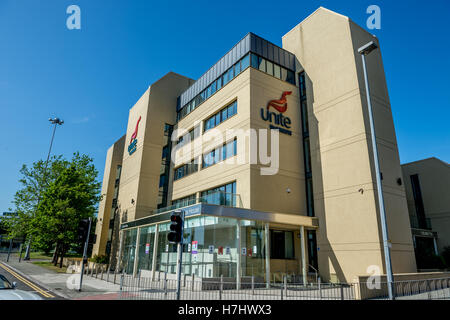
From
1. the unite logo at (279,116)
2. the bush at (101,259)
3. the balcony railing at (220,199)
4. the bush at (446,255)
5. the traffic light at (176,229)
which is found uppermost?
the unite logo at (279,116)

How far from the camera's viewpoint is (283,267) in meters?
21.0

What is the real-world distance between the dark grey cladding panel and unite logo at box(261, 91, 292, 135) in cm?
351

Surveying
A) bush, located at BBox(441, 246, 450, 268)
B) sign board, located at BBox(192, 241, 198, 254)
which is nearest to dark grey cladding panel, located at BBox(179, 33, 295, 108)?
sign board, located at BBox(192, 241, 198, 254)

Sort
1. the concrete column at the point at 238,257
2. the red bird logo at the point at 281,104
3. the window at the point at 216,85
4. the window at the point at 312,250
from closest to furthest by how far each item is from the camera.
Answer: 1. the concrete column at the point at 238,257
2. the window at the point at 312,250
3. the red bird logo at the point at 281,104
4. the window at the point at 216,85

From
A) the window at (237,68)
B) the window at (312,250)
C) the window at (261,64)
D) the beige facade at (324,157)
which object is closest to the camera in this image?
the beige facade at (324,157)

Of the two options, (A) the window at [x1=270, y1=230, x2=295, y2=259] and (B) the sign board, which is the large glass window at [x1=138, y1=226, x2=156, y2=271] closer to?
(B) the sign board

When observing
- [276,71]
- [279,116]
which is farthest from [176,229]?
[276,71]

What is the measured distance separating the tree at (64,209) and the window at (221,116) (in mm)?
17506

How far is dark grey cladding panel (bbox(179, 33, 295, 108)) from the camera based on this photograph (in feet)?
81.2

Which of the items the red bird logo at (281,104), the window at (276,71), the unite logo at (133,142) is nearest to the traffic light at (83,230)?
the red bird logo at (281,104)

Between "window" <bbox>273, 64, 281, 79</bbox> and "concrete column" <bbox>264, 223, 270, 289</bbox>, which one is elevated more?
"window" <bbox>273, 64, 281, 79</bbox>

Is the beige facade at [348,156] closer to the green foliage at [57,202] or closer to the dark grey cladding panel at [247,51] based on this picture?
the dark grey cladding panel at [247,51]

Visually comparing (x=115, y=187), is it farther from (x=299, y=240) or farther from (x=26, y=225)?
(x=299, y=240)

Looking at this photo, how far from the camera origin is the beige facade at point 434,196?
26.8 m
